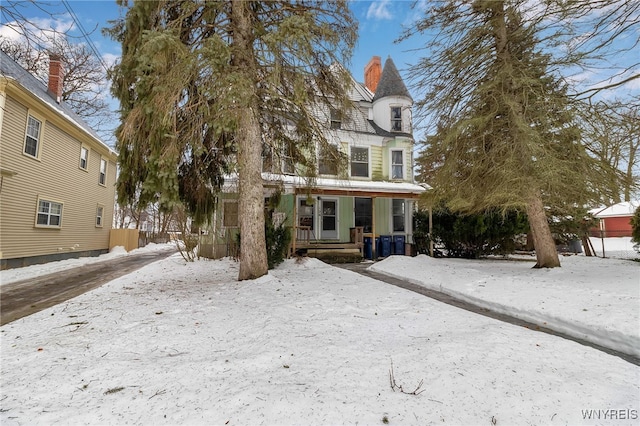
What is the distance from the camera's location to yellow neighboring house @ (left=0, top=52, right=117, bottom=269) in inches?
380

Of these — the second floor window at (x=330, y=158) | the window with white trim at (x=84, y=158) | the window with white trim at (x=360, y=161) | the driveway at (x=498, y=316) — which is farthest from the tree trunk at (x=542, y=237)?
the window with white trim at (x=84, y=158)

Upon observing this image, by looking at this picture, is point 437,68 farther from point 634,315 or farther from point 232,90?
point 634,315

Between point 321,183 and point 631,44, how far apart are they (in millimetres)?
8479

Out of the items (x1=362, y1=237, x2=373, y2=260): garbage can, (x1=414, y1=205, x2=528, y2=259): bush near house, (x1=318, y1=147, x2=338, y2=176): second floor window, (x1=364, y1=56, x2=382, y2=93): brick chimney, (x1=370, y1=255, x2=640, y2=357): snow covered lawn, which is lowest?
(x1=370, y1=255, x2=640, y2=357): snow covered lawn

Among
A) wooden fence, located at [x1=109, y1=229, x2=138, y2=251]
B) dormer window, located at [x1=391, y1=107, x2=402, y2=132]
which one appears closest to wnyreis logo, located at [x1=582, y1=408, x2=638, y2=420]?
dormer window, located at [x1=391, y1=107, x2=402, y2=132]

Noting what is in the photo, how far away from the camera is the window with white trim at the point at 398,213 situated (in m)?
14.8

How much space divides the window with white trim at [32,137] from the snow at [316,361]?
327 inches

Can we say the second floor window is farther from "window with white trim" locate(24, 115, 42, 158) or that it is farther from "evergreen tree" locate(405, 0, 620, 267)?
"window with white trim" locate(24, 115, 42, 158)

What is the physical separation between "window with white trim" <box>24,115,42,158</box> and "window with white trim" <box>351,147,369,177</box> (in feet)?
40.4

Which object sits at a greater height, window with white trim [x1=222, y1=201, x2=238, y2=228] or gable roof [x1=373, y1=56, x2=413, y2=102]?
gable roof [x1=373, y1=56, x2=413, y2=102]

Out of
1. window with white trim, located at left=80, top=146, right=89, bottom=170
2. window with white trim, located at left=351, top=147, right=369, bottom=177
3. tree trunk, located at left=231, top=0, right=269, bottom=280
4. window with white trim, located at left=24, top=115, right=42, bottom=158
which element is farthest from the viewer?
window with white trim, located at left=351, top=147, right=369, bottom=177

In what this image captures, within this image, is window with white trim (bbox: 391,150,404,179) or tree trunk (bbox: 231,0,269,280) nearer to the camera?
tree trunk (bbox: 231,0,269,280)

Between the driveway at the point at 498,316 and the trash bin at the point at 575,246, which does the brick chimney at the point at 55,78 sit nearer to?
the driveway at the point at 498,316

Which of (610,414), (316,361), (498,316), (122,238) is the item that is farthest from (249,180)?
(122,238)
